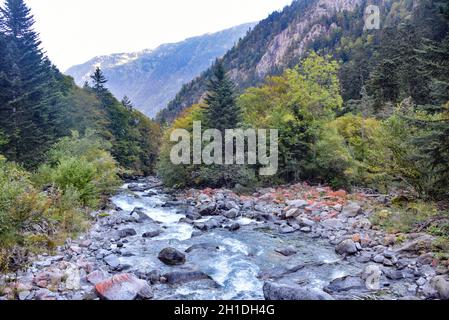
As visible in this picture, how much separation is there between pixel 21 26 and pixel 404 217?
95.5 ft

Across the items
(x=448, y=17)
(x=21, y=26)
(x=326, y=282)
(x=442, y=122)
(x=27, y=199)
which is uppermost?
(x=21, y=26)

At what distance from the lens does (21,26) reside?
27.1m

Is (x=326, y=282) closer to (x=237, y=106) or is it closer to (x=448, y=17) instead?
(x=448, y=17)

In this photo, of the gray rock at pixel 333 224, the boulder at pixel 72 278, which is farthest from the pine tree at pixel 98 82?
the boulder at pixel 72 278

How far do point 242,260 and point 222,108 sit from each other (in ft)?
70.7

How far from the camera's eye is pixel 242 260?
1261 centimetres

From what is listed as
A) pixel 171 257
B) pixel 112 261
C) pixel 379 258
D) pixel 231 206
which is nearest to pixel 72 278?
pixel 112 261

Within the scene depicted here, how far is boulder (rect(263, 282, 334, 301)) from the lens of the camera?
28.3ft

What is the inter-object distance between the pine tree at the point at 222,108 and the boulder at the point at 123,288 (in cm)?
2318

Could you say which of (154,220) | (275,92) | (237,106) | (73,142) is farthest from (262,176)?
(73,142)

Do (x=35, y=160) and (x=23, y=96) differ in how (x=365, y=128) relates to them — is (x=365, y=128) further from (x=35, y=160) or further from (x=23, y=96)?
(x=23, y=96)

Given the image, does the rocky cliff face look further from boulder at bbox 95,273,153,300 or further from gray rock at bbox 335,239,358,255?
boulder at bbox 95,273,153,300

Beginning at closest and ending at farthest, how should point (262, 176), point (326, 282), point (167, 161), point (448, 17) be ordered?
point (326, 282) → point (448, 17) → point (262, 176) → point (167, 161)

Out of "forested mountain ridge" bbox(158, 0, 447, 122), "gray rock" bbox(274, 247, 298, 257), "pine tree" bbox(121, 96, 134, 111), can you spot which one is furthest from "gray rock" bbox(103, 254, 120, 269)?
"pine tree" bbox(121, 96, 134, 111)
